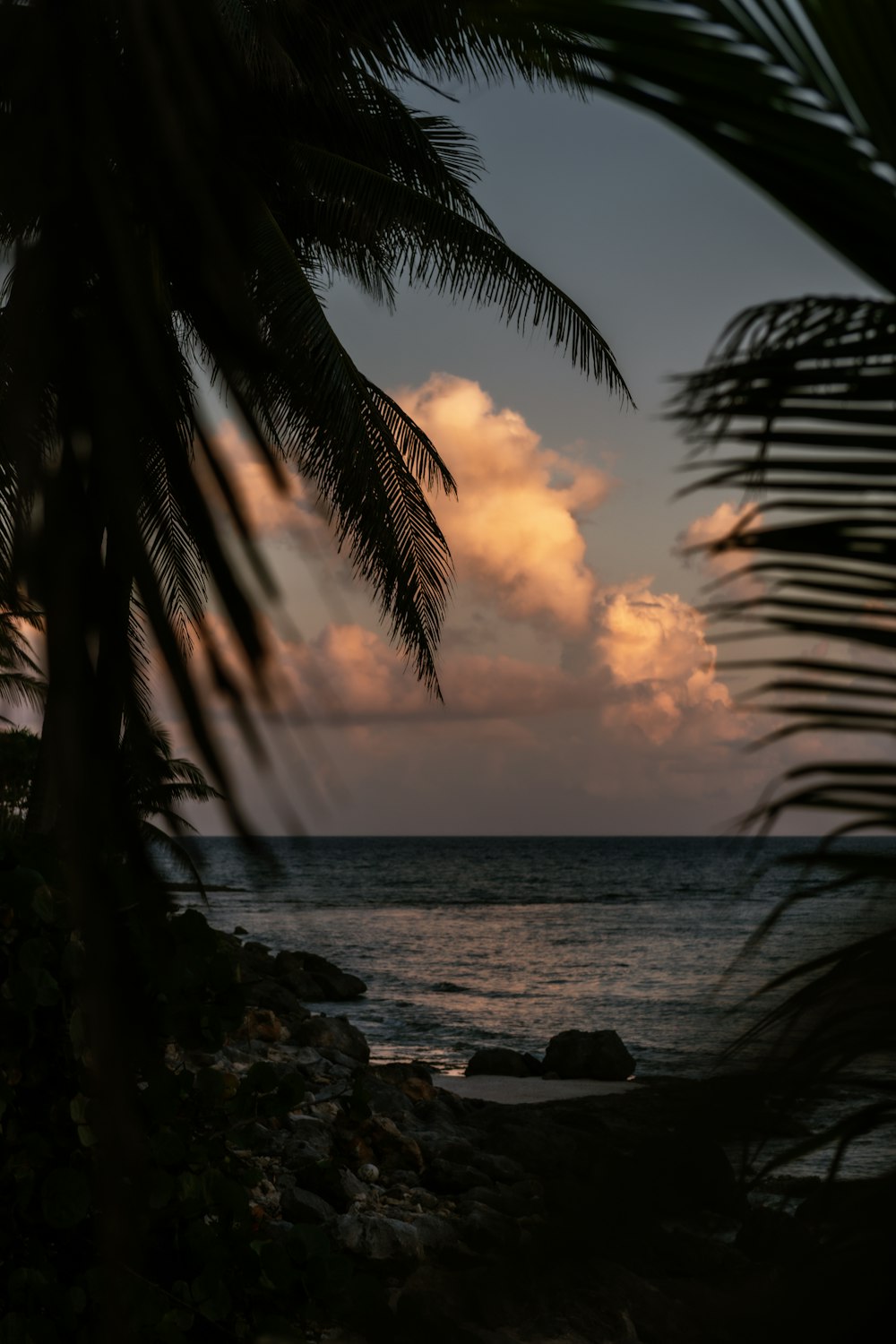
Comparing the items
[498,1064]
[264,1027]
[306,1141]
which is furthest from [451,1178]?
[498,1064]

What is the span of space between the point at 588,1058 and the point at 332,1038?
419 cm

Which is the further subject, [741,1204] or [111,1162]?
[741,1204]

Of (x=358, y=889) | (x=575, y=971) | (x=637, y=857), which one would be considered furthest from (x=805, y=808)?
(x=637, y=857)

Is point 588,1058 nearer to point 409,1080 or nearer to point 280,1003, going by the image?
point 280,1003

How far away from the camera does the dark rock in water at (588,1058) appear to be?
15.7 m

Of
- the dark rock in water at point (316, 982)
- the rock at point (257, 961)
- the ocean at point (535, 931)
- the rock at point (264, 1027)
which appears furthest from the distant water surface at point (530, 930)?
the rock at point (264, 1027)

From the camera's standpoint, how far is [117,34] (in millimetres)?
406

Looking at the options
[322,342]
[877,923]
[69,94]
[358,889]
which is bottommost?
[358,889]

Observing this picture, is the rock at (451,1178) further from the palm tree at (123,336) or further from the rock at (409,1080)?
the palm tree at (123,336)

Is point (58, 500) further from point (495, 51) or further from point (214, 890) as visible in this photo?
Result: point (495, 51)

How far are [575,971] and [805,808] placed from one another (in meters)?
30.0

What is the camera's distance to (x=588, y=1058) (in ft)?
51.8

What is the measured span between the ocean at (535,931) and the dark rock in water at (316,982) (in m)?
0.55

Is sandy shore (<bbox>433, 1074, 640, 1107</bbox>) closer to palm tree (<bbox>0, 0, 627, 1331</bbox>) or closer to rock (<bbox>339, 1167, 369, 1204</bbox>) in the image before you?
rock (<bbox>339, 1167, 369, 1204</bbox>)
